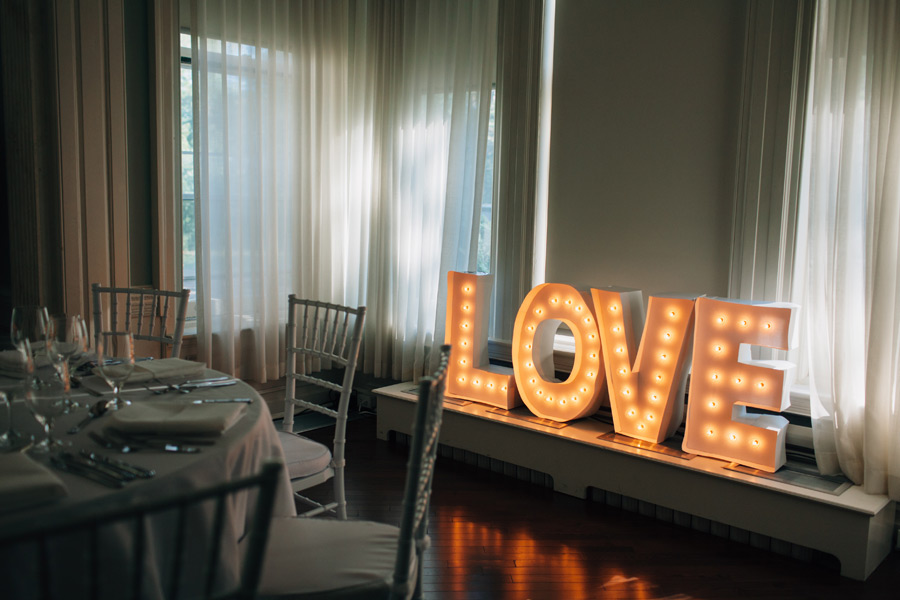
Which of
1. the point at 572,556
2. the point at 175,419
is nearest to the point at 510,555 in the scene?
the point at 572,556

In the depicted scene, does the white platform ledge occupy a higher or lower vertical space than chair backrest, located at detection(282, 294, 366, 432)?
lower

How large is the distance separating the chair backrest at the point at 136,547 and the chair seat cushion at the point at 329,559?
5.5 inches

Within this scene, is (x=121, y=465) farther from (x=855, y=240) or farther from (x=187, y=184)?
(x=187, y=184)

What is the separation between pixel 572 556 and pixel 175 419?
1698 mm

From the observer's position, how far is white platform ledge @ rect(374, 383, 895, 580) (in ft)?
7.91

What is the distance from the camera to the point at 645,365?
9.74 ft

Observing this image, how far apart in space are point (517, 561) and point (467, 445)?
991 mm

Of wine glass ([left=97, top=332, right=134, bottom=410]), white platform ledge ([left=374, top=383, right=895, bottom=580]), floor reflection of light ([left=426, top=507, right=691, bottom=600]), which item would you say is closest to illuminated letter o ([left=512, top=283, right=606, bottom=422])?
white platform ledge ([left=374, top=383, right=895, bottom=580])

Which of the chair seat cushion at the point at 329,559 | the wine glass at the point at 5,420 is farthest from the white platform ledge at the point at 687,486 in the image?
the wine glass at the point at 5,420

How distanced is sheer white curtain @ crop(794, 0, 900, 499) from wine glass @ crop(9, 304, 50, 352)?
2691 mm

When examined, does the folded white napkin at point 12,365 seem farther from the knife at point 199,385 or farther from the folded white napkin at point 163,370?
the knife at point 199,385

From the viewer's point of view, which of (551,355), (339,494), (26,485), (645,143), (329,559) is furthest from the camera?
(551,355)

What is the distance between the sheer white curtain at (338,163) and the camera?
12.2 ft

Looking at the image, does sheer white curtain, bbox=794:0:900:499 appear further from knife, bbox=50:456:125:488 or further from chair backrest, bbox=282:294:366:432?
knife, bbox=50:456:125:488
